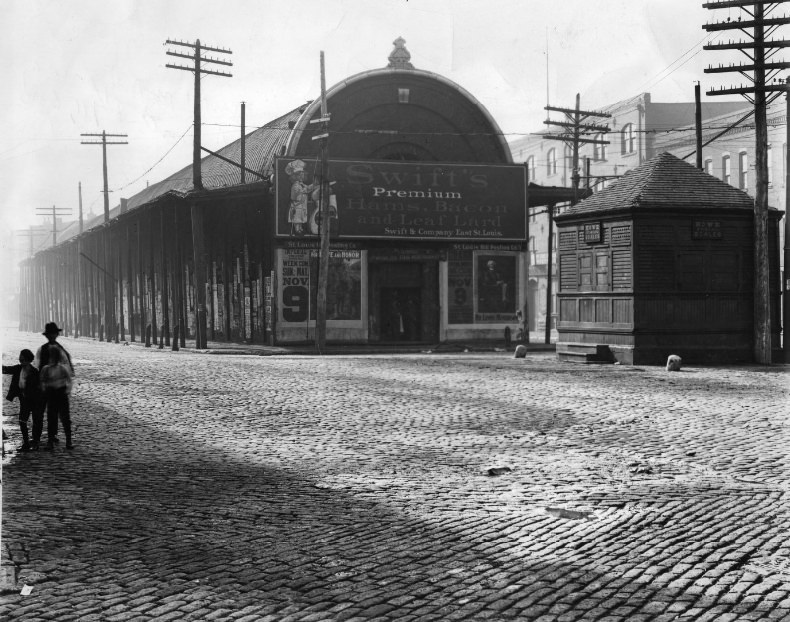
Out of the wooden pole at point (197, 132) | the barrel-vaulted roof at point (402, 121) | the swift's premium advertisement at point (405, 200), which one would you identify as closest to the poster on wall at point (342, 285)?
the swift's premium advertisement at point (405, 200)

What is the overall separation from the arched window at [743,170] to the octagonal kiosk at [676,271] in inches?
935

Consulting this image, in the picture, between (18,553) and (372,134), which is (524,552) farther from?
(372,134)

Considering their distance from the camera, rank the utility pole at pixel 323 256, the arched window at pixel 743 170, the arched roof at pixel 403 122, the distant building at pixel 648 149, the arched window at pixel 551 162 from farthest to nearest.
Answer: the arched window at pixel 551 162 < the arched window at pixel 743 170 < the distant building at pixel 648 149 < the arched roof at pixel 403 122 < the utility pole at pixel 323 256

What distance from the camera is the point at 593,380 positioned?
63.8 ft

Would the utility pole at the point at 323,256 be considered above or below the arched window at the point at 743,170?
below

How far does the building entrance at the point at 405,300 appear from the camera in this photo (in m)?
37.2

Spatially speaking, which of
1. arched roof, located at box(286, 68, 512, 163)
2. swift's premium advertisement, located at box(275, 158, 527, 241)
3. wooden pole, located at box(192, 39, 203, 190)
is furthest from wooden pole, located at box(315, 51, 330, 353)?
wooden pole, located at box(192, 39, 203, 190)

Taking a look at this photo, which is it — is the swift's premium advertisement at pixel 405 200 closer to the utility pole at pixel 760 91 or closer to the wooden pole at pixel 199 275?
the wooden pole at pixel 199 275

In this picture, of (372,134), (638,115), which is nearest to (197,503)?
(372,134)

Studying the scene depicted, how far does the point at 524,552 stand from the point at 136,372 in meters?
16.7

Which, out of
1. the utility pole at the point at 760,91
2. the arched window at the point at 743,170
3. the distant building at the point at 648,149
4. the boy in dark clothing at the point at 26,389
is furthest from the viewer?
the arched window at the point at 743,170

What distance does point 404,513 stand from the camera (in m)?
7.37

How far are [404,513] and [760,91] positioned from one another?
19224mm

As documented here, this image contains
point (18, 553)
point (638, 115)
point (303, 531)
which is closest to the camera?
point (18, 553)
